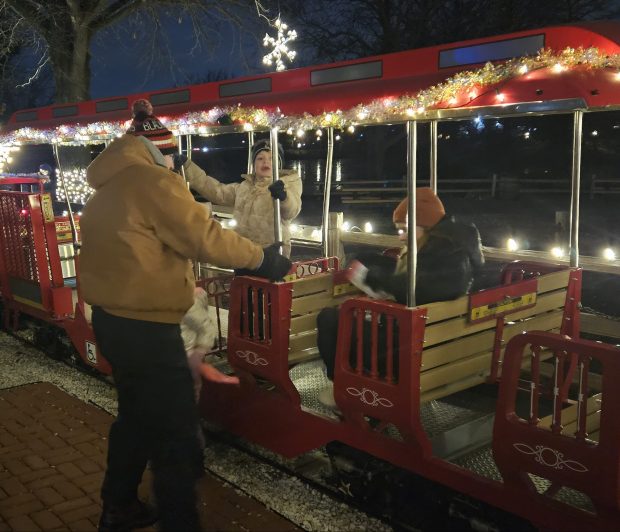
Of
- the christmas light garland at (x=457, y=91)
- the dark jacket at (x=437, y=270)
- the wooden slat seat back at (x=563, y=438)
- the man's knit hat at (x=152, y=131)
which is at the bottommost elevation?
the wooden slat seat back at (x=563, y=438)

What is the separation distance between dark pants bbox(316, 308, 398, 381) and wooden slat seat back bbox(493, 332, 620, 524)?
27.5 inches

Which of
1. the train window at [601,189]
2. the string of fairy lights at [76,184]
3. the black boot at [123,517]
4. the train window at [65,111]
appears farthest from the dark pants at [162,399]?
the train window at [65,111]

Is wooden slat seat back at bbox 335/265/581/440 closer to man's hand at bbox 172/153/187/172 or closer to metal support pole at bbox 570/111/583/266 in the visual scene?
metal support pole at bbox 570/111/583/266

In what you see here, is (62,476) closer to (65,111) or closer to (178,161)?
(178,161)

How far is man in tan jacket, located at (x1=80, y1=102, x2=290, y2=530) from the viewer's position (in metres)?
2.81

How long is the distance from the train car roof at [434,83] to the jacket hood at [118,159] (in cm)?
138

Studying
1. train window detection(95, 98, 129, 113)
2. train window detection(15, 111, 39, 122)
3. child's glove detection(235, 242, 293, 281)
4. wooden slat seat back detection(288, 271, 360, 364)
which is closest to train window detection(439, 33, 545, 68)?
wooden slat seat back detection(288, 271, 360, 364)

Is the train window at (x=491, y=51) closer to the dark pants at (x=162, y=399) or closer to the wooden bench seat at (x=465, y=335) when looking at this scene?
the wooden bench seat at (x=465, y=335)

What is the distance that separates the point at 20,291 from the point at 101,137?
1973 millimetres

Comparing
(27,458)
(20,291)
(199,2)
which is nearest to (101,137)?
(20,291)

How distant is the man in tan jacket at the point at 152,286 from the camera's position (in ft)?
9.22

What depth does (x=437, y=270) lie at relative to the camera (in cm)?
351

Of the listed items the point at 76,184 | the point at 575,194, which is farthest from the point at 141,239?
the point at 76,184

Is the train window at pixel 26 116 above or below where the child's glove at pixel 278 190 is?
above
